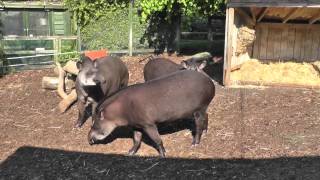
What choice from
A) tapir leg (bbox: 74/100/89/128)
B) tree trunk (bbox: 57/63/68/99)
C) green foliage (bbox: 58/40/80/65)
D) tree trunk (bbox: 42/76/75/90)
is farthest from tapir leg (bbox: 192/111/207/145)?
green foliage (bbox: 58/40/80/65)

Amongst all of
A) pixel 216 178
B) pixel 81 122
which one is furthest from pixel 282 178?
pixel 81 122

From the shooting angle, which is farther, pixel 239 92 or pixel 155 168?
pixel 239 92

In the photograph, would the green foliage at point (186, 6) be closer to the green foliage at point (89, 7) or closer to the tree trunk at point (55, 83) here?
the green foliage at point (89, 7)

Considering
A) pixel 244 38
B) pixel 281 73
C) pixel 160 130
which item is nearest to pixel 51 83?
pixel 160 130

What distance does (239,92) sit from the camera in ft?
34.9

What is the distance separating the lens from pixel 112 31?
14641 millimetres

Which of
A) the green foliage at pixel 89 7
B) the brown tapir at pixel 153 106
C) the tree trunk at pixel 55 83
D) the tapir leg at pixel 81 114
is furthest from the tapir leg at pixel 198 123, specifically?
the green foliage at pixel 89 7

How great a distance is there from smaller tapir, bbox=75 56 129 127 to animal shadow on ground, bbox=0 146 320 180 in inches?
45.5

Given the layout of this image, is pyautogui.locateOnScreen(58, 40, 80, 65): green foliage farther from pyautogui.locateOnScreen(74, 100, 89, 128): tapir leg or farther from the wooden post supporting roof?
pyautogui.locateOnScreen(74, 100, 89, 128): tapir leg

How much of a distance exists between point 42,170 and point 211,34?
921 cm

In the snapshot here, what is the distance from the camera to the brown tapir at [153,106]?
7.02 metres

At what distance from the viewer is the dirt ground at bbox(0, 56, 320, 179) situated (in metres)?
6.66

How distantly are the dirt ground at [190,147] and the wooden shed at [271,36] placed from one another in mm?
1426

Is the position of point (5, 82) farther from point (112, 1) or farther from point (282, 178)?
point (282, 178)
